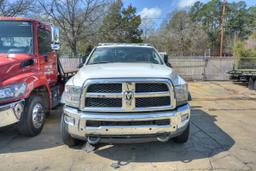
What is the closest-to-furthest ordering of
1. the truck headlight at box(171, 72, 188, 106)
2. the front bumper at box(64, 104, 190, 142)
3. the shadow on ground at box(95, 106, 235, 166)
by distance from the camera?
the front bumper at box(64, 104, 190, 142) → the truck headlight at box(171, 72, 188, 106) → the shadow on ground at box(95, 106, 235, 166)

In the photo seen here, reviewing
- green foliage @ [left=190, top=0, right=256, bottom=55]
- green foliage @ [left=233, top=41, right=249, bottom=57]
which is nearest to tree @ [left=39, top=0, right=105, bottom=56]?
green foliage @ [left=233, top=41, right=249, bottom=57]

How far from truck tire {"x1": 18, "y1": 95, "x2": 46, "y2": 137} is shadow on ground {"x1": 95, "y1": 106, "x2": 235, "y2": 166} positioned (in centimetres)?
149

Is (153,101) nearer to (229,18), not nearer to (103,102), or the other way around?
(103,102)

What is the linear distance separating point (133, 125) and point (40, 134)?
2.50m

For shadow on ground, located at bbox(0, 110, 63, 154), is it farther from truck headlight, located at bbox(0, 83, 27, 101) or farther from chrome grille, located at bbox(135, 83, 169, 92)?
chrome grille, located at bbox(135, 83, 169, 92)

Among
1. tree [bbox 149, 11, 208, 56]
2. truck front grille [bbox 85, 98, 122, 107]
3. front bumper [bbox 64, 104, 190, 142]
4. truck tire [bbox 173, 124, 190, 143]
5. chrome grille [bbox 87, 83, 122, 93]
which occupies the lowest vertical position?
truck tire [bbox 173, 124, 190, 143]

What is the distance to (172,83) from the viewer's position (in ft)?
11.1

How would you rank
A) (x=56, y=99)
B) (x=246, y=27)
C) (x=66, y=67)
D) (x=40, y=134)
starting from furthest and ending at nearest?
(x=246, y=27) → (x=66, y=67) → (x=56, y=99) → (x=40, y=134)

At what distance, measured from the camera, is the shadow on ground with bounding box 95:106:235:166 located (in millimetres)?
3719

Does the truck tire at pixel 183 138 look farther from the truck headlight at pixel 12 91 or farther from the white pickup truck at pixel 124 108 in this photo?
the truck headlight at pixel 12 91

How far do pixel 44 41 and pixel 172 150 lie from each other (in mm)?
3789

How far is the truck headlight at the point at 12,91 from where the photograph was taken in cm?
393

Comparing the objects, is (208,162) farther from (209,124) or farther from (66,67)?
(66,67)

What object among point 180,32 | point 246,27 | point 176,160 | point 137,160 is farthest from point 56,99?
point 246,27
